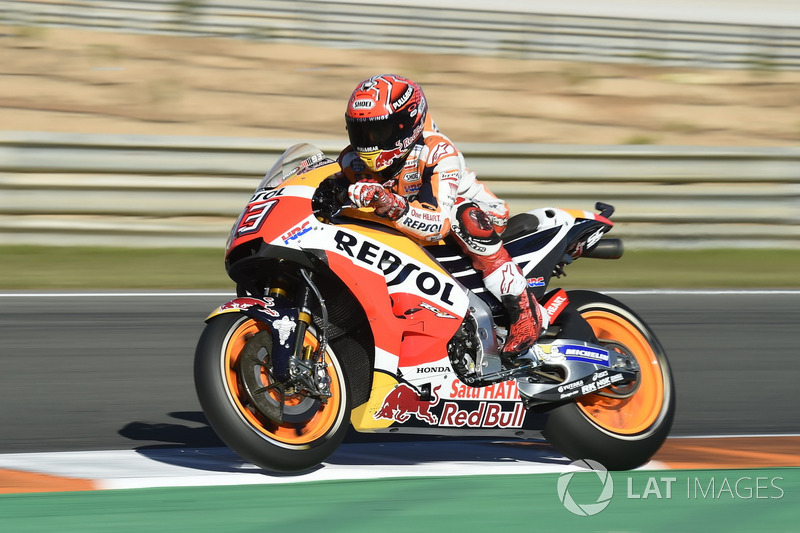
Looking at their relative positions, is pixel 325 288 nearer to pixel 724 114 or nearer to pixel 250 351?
pixel 250 351

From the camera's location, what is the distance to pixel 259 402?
4.29 meters

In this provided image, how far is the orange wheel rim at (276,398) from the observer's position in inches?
168

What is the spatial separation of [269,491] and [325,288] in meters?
0.88

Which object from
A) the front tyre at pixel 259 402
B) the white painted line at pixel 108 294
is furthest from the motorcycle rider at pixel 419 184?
the white painted line at pixel 108 294

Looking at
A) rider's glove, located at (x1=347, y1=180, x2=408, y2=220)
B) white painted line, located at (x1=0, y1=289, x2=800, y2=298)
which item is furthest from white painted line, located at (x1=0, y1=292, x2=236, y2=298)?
rider's glove, located at (x1=347, y1=180, x2=408, y2=220)

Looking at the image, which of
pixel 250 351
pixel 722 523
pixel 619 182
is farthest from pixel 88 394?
pixel 619 182

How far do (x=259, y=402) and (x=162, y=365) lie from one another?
2.41 meters

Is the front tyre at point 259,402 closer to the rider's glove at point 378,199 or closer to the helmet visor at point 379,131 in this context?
the rider's glove at point 378,199

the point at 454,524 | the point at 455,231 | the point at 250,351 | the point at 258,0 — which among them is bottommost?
the point at 454,524

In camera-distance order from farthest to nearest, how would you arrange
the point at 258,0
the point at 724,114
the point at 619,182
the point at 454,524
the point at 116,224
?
the point at 258,0, the point at 724,114, the point at 619,182, the point at 116,224, the point at 454,524

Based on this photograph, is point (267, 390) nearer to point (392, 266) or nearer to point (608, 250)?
point (392, 266)

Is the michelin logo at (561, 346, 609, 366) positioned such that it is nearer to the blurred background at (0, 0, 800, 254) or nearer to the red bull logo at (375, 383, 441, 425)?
the red bull logo at (375, 383, 441, 425)

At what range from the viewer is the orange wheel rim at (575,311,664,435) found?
4.96m

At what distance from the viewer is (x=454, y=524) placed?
3725 millimetres
